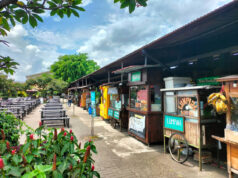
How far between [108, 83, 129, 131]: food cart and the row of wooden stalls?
1.46m

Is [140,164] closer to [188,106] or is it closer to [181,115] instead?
[181,115]

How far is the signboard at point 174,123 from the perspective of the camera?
15.4 ft

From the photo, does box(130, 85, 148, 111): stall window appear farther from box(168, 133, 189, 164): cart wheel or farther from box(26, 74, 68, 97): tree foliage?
box(26, 74, 68, 97): tree foliage

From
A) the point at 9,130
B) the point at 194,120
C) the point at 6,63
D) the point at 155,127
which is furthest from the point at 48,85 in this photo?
the point at 6,63

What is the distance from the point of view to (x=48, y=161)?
172cm

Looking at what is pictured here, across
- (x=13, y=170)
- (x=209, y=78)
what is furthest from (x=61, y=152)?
(x=209, y=78)

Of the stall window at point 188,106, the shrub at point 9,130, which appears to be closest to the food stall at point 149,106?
the stall window at point 188,106

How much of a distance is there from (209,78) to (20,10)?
5.21 m

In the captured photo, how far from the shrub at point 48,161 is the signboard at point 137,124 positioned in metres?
4.62

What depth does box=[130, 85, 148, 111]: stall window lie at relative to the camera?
6455mm

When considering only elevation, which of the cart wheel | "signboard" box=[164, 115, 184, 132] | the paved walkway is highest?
"signboard" box=[164, 115, 184, 132]

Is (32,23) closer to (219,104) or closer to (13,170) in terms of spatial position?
(13,170)

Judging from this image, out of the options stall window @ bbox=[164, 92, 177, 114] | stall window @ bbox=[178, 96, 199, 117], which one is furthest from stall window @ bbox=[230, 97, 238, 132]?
stall window @ bbox=[164, 92, 177, 114]

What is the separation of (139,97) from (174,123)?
7.18ft
